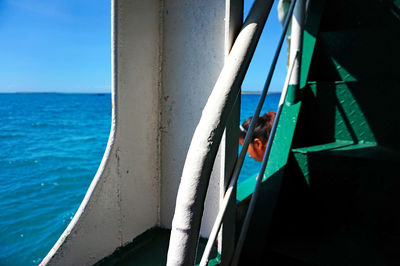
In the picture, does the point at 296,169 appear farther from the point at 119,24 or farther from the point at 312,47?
the point at 119,24

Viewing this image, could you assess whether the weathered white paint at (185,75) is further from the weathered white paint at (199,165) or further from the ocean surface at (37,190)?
the ocean surface at (37,190)

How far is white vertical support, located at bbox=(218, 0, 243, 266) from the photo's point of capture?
72 centimetres

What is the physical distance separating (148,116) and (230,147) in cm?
62

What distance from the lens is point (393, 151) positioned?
1167 mm

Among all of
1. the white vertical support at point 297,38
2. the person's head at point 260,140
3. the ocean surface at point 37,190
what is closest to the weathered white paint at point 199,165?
the white vertical support at point 297,38

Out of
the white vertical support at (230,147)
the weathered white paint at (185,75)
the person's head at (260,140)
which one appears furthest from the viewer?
the person's head at (260,140)

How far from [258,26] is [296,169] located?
30.4 inches

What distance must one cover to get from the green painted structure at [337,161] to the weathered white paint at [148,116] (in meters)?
0.16

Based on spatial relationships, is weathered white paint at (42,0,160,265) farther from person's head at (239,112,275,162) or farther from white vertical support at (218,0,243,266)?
person's head at (239,112,275,162)

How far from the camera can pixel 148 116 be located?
4.37ft

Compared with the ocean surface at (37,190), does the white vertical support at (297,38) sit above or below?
above

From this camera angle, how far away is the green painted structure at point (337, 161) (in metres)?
1.03

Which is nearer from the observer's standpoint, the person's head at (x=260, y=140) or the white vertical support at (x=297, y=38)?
the white vertical support at (x=297, y=38)

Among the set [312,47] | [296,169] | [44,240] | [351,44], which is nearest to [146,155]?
[296,169]
